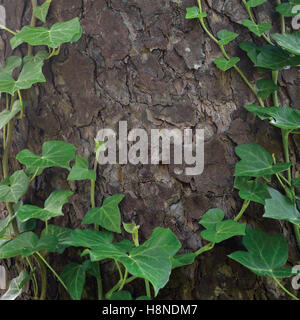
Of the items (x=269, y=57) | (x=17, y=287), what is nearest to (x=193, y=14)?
(x=269, y=57)

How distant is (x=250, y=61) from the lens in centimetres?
96

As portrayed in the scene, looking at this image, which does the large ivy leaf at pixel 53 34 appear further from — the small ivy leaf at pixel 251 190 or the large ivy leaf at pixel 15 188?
the small ivy leaf at pixel 251 190

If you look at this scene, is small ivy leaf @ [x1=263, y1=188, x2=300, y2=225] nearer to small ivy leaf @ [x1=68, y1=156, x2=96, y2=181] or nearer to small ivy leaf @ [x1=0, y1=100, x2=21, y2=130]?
small ivy leaf @ [x1=68, y1=156, x2=96, y2=181]

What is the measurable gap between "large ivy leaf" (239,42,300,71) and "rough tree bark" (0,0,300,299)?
0.03 metres

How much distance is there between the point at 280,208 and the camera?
85 cm

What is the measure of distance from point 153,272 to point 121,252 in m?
0.09

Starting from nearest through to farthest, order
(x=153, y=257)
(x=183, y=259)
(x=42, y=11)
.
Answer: (x=153, y=257) → (x=183, y=259) → (x=42, y=11)

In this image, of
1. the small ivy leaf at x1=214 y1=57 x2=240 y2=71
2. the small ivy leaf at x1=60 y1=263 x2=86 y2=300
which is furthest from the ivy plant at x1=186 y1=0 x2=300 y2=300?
the small ivy leaf at x1=60 y1=263 x2=86 y2=300

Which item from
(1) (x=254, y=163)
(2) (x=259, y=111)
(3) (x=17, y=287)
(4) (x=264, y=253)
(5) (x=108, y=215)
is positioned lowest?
(3) (x=17, y=287)

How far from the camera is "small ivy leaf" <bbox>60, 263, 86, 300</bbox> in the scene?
0.90 meters

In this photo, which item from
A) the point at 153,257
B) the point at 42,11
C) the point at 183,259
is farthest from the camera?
the point at 42,11

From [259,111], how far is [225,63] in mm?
148

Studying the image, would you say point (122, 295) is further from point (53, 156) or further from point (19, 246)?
point (53, 156)

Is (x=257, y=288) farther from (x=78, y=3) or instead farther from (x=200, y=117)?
(x=78, y=3)
